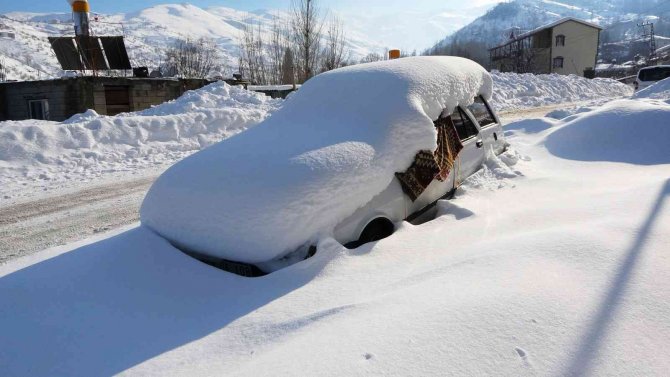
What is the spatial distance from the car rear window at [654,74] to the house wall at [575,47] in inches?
1202

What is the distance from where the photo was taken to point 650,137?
6.11m

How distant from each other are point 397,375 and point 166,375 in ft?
3.91

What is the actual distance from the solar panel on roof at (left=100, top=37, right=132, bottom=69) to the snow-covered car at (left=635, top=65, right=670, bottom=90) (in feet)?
88.5

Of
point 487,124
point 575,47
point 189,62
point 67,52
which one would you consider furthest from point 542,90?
point 575,47

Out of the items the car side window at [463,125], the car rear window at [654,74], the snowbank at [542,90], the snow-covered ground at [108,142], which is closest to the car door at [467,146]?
the car side window at [463,125]

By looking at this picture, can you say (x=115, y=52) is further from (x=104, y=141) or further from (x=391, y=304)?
(x=391, y=304)

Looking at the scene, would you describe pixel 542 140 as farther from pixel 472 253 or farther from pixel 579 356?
pixel 579 356

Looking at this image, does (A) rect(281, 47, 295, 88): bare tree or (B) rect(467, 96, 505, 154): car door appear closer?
(B) rect(467, 96, 505, 154): car door

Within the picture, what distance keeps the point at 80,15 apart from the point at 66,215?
1947 centimetres

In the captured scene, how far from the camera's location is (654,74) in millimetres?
22656

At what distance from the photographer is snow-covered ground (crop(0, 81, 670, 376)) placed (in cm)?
195

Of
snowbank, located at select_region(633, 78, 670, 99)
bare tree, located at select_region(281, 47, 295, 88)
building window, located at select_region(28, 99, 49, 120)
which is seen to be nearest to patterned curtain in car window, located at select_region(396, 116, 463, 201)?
snowbank, located at select_region(633, 78, 670, 99)

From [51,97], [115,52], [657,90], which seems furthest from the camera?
[115,52]

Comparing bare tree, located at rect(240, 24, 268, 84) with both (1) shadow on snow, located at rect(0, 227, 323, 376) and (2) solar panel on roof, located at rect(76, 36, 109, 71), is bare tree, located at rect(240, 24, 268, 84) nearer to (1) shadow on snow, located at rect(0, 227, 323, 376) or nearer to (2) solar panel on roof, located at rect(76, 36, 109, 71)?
(2) solar panel on roof, located at rect(76, 36, 109, 71)
